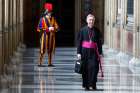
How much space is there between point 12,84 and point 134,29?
508 centimetres

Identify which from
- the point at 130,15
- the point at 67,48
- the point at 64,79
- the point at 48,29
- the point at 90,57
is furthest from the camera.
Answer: the point at 67,48

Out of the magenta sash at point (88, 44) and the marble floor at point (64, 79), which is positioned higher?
the magenta sash at point (88, 44)

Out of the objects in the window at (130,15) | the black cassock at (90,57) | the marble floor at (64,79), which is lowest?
the marble floor at (64,79)

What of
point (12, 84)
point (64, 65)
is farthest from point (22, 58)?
point (12, 84)

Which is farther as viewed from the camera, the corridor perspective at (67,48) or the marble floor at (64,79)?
the corridor perspective at (67,48)

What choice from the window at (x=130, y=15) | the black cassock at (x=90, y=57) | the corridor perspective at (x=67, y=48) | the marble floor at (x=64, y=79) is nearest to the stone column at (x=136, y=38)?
the corridor perspective at (x=67, y=48)

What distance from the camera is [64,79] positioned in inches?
600

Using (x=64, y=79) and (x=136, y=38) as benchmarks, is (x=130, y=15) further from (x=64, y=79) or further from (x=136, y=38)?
(x=64, y=79)

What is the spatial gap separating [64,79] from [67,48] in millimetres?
12489

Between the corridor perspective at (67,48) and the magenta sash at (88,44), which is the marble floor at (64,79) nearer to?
the corridor perspective at (67,48)

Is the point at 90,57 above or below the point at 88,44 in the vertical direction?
below

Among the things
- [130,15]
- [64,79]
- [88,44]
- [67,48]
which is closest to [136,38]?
[130,15]

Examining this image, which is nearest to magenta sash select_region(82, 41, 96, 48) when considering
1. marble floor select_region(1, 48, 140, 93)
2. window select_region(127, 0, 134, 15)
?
marble floor select_region(1, 48, 140, 93)

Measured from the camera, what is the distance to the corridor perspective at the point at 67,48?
45.3 ft
